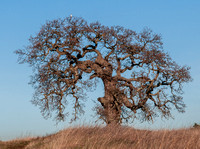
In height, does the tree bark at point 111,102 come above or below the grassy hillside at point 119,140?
above

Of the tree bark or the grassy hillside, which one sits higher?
the tree bark

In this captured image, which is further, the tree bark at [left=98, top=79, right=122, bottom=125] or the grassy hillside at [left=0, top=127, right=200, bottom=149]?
the tree bark at [left=98, top=79, right=122, bottom=125]

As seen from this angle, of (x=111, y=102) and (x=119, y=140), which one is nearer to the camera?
(x=119, y=140)

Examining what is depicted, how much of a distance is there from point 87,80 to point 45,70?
3.32 m

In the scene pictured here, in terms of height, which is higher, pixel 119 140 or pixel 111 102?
pixel 111 102

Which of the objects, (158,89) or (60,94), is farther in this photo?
(158,89)

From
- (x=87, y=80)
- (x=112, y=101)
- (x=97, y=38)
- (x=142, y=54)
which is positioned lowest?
(x=112, y=101)

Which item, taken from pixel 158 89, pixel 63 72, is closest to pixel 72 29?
pixel 63 72

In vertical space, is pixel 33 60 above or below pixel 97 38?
below

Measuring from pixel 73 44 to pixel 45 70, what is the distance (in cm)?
309

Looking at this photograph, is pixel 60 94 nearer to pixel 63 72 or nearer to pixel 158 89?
pixel 63 72

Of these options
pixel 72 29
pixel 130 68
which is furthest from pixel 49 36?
pixel 130 68

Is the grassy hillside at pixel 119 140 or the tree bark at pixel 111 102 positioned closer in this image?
the grassy hillside at pixel 119 140

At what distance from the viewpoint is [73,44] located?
2178 centimetres
